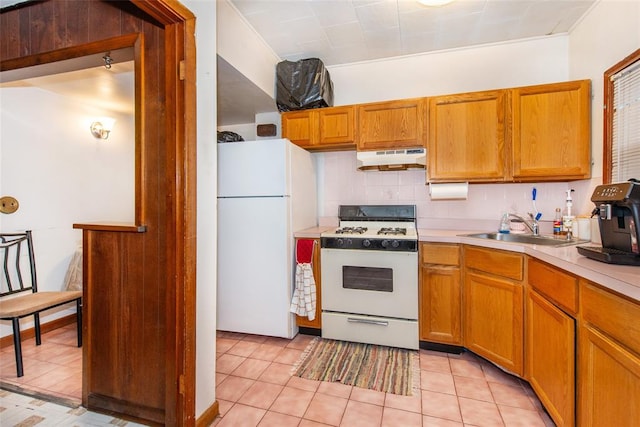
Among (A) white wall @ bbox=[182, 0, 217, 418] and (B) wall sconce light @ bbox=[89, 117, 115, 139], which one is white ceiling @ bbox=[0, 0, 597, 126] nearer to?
(B) wall sconce light @ bbox=[89, 117, 115, 139]

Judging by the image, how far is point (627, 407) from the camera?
1.01 metres

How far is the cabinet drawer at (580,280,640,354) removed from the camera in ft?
3.21

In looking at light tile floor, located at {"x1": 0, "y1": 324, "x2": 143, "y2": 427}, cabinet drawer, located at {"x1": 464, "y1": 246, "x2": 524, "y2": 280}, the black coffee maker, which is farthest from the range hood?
light tile floor, located at {"x1": 0, "y1": 324, "x2": 143, "y2": 427}

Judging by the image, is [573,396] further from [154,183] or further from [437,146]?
[154,183]

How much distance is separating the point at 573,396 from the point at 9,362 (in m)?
3.51

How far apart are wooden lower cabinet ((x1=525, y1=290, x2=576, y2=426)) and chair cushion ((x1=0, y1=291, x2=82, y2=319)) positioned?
10.5 ft

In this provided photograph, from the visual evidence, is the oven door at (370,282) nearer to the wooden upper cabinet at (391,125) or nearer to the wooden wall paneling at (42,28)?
the wooden upper cabinet at (391,125)

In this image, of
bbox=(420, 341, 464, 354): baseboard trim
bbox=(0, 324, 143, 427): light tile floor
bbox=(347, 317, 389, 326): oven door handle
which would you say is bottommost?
bbox=(0, 324, 143, 427): light tile floor

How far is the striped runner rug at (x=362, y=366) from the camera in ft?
6.33

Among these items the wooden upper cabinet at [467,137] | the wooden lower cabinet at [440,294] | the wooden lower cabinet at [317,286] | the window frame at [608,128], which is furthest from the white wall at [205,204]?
the window frame at [608,128]

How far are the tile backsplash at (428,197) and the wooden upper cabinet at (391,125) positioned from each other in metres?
0.39

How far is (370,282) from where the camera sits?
2398 millimetres

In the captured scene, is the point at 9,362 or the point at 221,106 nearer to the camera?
the point at 9,362

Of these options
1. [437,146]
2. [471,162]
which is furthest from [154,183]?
[471,162]
